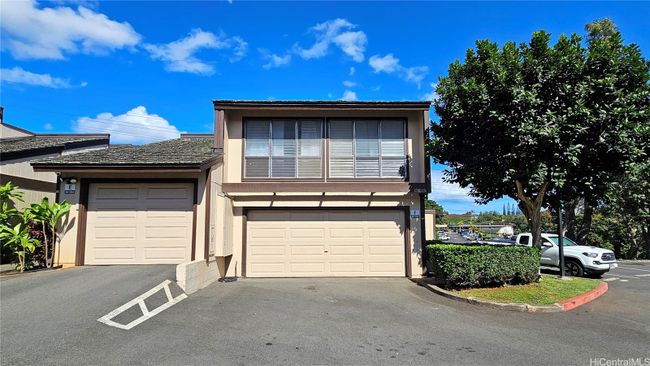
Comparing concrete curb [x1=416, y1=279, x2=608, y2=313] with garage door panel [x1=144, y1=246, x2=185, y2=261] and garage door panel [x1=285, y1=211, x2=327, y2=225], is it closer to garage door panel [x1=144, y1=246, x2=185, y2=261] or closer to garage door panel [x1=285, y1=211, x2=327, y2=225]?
garage door panel [x1=285, y1=211, x2=327, y2=225]

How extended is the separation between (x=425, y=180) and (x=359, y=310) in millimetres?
6439

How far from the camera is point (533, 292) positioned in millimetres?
9469

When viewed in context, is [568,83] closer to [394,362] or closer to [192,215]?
[394,362]

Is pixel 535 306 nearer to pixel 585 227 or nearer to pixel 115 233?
pixel 115 233

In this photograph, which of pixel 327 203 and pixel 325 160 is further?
pixel 325 160

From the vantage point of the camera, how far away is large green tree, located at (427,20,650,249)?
9617 millimetres

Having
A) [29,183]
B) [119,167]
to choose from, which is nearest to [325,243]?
[119,167]

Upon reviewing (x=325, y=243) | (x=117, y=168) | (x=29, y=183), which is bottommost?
(x=325, y=243)

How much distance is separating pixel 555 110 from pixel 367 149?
19.2 ft

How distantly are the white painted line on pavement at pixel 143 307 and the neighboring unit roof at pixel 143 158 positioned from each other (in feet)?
11.4

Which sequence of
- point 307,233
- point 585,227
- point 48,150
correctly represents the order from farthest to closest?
1. point 585,227
2. point 48,150
3. point 307,233

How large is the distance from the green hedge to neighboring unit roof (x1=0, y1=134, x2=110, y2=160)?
557 inches

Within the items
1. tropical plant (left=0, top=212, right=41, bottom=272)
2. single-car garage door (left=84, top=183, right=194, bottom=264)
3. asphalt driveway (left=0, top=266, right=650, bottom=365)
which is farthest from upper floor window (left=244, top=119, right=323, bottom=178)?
tropical plant (left=0, top=212, right=41, bottom=272)

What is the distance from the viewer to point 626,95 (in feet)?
A: 32.1
